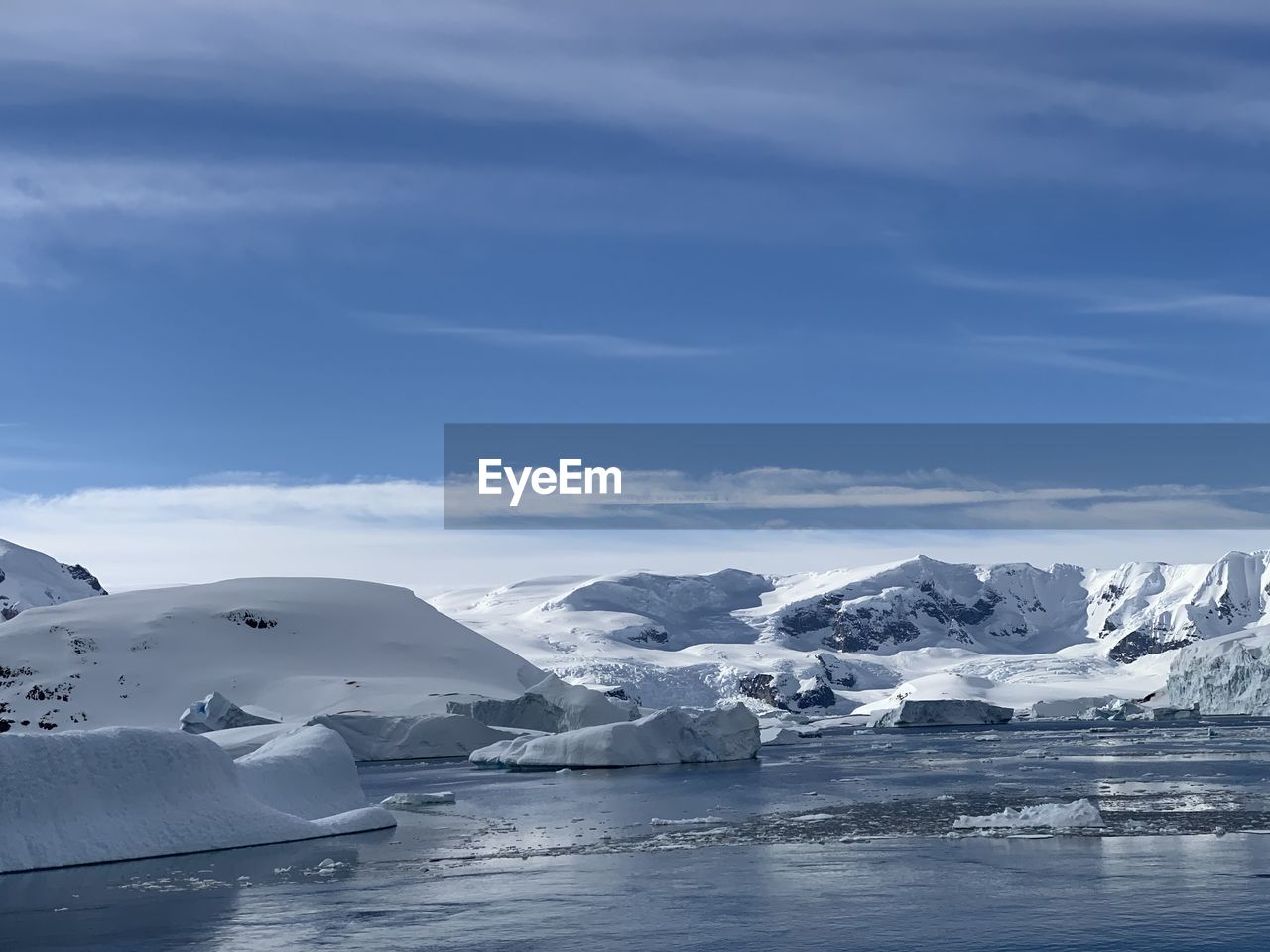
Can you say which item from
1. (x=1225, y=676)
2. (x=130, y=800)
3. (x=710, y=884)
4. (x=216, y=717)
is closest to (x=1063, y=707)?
(x=1225, y=676)

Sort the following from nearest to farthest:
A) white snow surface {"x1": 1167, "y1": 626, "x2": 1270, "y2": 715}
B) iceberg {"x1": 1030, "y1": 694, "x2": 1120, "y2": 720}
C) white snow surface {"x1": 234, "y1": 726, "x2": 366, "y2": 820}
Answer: white snow surface {"x1": 234, "y1": 726, "x2": 366, "y2": 820} → white snow surface {"x1": 1167, "y1": 626, "x2": 1270, "y2": 715} → iceberg {"x1": 1030, "y1": 694, "x2": 1120, "y2": 720}

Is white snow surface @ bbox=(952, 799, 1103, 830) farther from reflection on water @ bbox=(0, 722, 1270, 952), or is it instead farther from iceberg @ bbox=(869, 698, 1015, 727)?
iceberg @ bbox=(869, 698, 1015, 727)

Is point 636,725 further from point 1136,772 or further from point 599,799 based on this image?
point 1136,772

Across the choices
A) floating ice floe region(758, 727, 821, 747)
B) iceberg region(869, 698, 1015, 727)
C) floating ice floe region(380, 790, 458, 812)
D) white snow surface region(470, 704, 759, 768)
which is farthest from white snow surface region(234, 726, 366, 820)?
iceberg region(869, 698, 1015, 727)

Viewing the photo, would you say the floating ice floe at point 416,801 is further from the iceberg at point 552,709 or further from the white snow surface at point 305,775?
the iceberg at point 552,709

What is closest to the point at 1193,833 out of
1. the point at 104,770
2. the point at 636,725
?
the point at 104,770

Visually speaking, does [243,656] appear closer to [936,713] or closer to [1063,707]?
[936,713]
